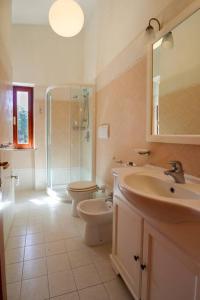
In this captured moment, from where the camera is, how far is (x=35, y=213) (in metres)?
2.71

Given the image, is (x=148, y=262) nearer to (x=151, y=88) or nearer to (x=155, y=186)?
(x=155, y=186)

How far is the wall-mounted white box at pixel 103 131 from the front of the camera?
2537mm

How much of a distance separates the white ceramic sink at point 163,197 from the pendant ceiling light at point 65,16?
200 cm

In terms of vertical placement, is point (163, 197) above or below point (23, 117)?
below

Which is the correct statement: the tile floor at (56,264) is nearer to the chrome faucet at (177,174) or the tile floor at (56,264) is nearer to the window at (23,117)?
the chrome faucet at (177,174)

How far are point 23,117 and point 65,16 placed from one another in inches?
83.2

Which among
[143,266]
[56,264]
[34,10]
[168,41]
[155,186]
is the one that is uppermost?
[34,10]

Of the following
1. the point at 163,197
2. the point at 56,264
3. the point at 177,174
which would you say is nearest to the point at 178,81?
the point at 177,174

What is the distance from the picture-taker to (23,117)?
3.77 meters

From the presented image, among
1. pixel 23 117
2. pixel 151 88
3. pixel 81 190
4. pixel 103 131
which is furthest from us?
pixel 23 117

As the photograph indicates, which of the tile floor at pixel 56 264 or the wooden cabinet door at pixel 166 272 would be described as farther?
the tile floor at pixel 56 264

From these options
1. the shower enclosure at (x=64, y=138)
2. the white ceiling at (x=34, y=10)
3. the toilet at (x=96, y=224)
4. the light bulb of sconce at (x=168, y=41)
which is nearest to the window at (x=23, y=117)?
the shower enclosure at (x=64, y=138)

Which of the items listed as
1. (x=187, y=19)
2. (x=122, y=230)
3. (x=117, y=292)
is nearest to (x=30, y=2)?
(x=187, y=19)

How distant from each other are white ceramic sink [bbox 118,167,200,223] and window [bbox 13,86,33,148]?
119 inches
